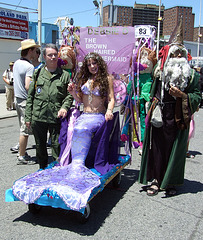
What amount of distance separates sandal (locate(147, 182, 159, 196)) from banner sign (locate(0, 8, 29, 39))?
14.6 m

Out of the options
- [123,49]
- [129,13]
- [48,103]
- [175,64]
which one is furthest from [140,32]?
[129,13]

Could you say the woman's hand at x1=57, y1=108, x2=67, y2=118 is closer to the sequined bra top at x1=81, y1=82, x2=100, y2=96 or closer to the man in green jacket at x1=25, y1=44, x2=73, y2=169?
the man in green jacket at x1=25, y1=44, x2=73, y2=169

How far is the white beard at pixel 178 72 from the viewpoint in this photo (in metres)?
3.60

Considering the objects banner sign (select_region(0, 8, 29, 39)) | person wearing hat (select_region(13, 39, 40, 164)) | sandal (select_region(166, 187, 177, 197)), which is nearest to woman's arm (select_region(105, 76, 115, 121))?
sandal (select_region(166, 187, 177, 197))

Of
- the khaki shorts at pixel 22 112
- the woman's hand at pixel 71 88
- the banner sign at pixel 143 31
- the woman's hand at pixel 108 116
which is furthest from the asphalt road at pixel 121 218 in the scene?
the banner sign at pixel 143 31

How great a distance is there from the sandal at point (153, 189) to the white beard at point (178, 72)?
1.36m

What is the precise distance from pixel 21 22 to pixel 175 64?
1521 centimetres

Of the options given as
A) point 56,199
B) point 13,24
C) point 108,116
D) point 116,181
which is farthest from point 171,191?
point 13,24

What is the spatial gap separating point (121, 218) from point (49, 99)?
1.77 m

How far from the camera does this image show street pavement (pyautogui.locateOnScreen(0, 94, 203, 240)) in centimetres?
296

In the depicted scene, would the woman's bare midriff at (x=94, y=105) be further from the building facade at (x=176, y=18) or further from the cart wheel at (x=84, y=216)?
the building facade at (x=176, y=18)

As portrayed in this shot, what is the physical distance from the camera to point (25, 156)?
5.23 metres

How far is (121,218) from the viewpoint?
3.30m

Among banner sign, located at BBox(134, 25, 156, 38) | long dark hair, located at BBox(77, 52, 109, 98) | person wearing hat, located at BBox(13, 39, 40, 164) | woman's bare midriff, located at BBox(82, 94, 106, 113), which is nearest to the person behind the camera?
long dark hair, located at BBox(77, 52, 109, 98)
